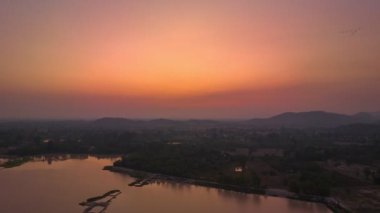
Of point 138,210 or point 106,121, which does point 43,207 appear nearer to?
point 138,210

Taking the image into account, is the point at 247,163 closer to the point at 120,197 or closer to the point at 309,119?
the point at 120,197

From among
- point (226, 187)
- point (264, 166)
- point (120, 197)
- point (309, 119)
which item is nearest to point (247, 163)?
point (264, 166)

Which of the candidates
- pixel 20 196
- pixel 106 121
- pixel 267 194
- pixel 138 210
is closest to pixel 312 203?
pixel 267 194

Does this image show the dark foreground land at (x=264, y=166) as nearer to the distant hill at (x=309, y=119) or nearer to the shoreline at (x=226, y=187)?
the shoreline at (x=226, y=187)

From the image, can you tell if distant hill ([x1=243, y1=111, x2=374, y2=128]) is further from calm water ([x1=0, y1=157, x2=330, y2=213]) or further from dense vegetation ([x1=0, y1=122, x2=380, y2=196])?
calm water ([x1=0, y1=157, x2=330, y2=213])

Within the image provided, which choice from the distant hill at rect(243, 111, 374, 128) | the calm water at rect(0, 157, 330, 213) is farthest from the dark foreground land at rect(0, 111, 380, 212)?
the distant hill at rect(243, 111, 374, 128)

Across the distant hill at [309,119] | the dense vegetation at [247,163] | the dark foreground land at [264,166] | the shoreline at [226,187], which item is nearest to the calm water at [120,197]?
Result: the shoreline at [226,187]
